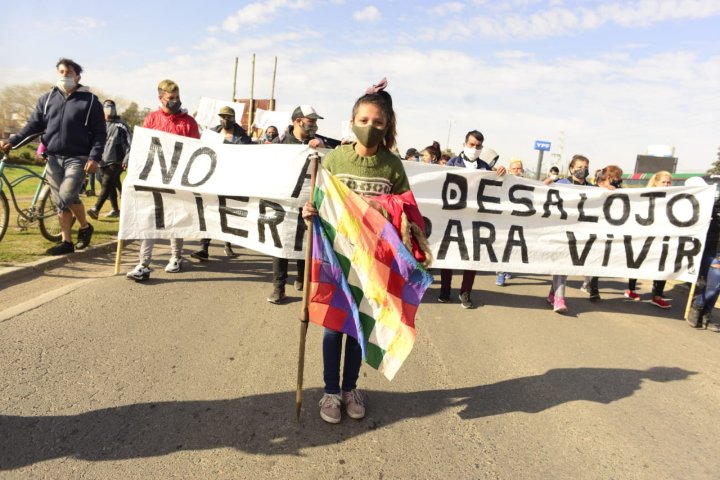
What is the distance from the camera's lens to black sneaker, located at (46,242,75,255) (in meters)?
5.62

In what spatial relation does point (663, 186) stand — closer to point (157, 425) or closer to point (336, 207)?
point (336, 207)

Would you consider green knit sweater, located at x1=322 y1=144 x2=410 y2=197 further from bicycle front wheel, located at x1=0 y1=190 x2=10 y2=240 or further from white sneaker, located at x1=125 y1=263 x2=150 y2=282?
bicycle front wheel, located at x1=0 y1=190 x2=10 y2=240

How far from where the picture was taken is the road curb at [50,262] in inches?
188

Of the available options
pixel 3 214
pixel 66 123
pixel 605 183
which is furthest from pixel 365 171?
pixel 605 183

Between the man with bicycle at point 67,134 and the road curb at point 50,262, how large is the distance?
14cm

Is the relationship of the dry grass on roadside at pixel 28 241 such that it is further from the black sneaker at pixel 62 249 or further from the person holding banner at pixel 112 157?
the person holding banner at pixel 112 157

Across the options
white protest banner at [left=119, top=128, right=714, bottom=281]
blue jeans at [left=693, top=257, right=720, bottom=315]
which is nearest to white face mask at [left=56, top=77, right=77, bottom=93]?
white protest banner at [left=119, top=128, right=714, bottom=281]

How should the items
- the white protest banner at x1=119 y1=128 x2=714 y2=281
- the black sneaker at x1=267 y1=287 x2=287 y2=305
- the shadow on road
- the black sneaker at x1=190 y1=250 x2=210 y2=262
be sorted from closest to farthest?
the shadow on road
the black sneaker at x1=267 y1=287 x2=287 y2=305
the white protest banner at x1=119 y1=128 x2=714 y2=281
the black sneaker at x1=190 y1=250 x2=210 y2=262

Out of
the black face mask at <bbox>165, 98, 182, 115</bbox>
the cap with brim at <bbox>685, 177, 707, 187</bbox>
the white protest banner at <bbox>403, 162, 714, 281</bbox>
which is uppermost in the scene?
the black face mask at <bbox>165, 98, 182, 115</bbox>

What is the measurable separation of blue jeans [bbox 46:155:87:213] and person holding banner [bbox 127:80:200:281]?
1.01 meters

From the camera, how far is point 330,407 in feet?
9.34

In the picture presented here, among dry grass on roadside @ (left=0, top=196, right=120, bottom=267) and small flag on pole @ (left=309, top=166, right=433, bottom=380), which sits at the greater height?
small flag on pole @ (left=309, top=166, right=433, bottom=380)

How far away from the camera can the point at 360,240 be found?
2889 mm

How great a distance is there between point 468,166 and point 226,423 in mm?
4704
